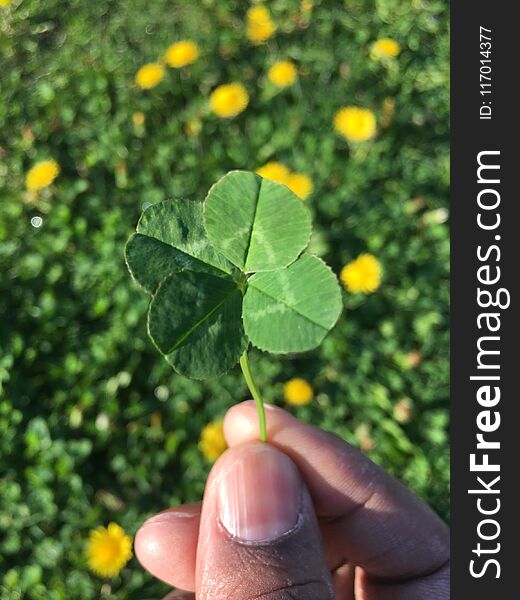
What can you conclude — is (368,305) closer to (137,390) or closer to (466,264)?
(466,264)

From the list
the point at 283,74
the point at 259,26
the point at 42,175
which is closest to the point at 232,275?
the point at 42,175

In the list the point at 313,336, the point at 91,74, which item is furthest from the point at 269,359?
the point at 91,74

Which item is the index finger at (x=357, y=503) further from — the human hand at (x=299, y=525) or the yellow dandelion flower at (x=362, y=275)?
the yellow dandelion flower at (x=362, y=275)

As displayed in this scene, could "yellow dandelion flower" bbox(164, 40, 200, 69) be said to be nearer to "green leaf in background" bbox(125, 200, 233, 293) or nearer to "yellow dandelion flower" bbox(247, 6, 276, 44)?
"yellow dandelion flower" bbox(247, 6, 276, 44)

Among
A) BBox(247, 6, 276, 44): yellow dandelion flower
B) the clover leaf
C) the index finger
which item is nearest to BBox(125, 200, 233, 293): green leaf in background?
the clover leaf

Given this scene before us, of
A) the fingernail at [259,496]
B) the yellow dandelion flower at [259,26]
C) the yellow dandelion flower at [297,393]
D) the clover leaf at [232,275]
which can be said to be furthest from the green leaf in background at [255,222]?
the yellow dandelion flower at [259,26]

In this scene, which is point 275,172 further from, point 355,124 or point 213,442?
point 213,442

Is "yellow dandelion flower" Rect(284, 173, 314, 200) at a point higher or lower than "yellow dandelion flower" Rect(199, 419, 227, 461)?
higher
